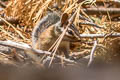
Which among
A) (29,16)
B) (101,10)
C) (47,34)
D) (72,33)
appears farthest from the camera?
(101,10)

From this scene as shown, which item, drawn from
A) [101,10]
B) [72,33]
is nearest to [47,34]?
[72,33]

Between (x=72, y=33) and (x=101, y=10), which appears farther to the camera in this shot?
(x=101, y=10)

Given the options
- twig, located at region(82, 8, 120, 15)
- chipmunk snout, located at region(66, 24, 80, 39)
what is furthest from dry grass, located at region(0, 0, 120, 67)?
chipmunk snout, located at region(66, 24, 80, 39)

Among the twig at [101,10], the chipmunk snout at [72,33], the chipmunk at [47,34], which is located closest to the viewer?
the chipmunk snout at [72,33]

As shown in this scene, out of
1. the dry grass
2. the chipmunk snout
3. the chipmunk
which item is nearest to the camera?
the chipmunk snout

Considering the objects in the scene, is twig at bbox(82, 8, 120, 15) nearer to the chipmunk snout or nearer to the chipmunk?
→ the chipmunk

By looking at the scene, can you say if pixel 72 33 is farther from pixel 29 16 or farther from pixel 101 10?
pixel 101 10

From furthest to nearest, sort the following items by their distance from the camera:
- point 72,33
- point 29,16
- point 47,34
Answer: point 29,16 → point 47,34 → point 72,33

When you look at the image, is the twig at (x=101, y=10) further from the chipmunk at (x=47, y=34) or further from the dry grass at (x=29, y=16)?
the chipmunk at (x=47, y=34)

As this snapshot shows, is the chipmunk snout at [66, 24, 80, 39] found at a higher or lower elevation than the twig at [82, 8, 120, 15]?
higher

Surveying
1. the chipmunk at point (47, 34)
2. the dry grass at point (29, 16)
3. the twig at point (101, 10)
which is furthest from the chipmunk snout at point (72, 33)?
the twig at point (101, 10)

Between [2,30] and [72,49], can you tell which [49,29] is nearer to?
[72,49]

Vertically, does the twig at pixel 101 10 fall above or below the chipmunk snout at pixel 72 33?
below

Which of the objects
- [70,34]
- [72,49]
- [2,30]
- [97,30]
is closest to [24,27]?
[2,30]
